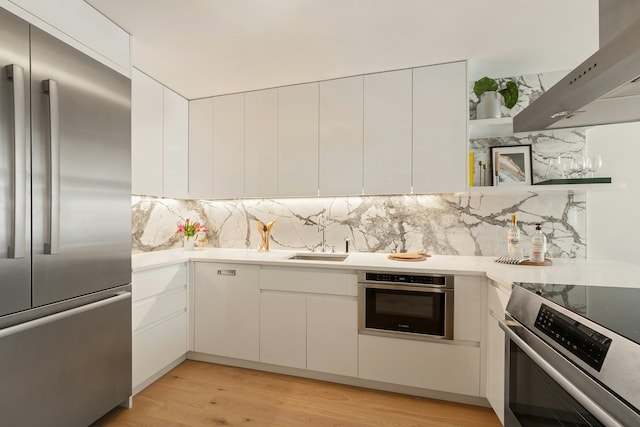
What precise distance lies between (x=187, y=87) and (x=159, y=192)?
990 mm

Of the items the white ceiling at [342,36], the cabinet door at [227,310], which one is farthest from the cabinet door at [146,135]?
the cabinet door at [227,310]

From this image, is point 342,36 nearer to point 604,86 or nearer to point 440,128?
point 440,128

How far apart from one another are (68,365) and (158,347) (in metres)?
0.76

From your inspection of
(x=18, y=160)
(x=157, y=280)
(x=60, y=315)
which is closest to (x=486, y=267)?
(x=157, y=280)

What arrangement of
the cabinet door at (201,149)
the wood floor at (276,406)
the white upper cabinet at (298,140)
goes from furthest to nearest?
the cabinet door at (201,149), the white upper cabinet at (298,140), the wood floor at (276,406)

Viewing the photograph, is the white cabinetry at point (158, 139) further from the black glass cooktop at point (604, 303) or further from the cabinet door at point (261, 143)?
the black glass cooktop at point (604, 303)

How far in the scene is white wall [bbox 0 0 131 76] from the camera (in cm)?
142

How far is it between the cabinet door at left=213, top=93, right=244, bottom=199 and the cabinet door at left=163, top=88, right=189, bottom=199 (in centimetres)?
31

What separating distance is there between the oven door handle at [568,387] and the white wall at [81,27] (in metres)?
2.48

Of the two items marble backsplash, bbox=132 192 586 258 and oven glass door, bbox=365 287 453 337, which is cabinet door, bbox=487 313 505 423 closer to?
oven glass door, bbox=365 287 453 337

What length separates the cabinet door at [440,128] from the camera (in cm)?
231

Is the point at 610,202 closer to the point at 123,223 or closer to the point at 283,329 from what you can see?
the point at 283,329

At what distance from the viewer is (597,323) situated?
0.82 m

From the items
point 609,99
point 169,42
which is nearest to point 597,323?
point 609,99
